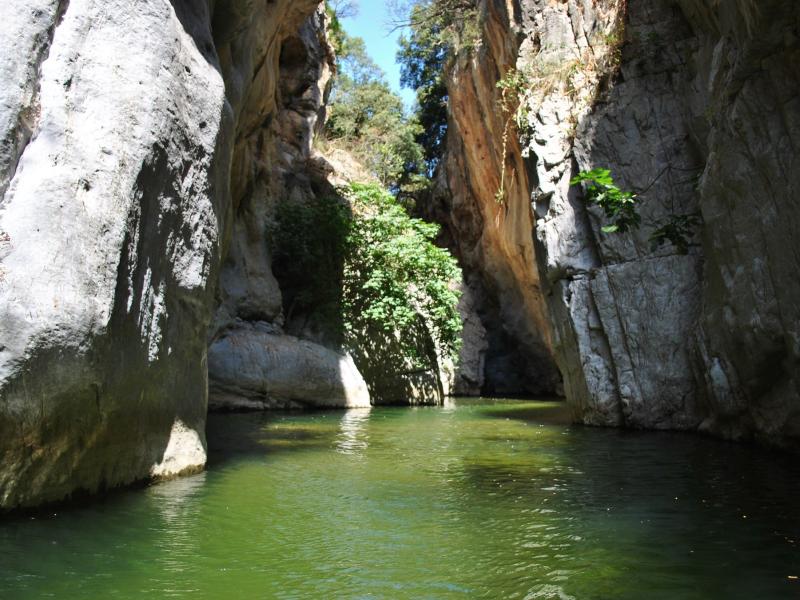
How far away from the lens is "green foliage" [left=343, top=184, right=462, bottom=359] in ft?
68.2

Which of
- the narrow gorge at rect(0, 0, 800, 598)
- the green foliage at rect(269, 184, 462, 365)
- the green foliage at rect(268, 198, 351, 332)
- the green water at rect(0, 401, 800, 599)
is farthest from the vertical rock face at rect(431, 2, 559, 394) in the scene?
the green water at rect(0, 401, 800, 599)

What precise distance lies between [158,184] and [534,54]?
1134 centimetres

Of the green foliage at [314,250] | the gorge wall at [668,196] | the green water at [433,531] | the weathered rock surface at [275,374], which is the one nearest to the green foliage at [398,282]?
the green foliage at [314,250]

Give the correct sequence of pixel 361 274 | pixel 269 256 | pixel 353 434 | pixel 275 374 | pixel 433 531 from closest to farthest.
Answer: pixel 433 531, pixel 353 434, pixel 275 374, pixel 269 256, pixel 361 274

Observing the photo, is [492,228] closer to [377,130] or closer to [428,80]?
[377,130]

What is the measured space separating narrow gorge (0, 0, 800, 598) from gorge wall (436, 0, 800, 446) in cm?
5

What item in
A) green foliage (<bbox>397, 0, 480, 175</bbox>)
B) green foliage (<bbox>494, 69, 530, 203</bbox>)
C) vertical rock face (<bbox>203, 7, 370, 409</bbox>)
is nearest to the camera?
green foliage (<bbox>494, 69, 530, 203</bbox>)

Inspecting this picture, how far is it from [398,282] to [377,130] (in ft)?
36.9

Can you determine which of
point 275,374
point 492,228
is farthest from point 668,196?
point 492,228

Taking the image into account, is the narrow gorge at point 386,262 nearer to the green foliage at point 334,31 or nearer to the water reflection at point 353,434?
the water reflection at point 353,434

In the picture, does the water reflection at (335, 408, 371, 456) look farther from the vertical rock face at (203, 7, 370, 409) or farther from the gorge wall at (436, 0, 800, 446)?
the gorge wall at (436, 0, 800, 446)

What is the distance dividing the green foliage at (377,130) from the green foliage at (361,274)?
26.0 feet

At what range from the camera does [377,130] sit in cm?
3017

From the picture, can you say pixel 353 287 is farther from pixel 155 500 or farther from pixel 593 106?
pixel 155 500
